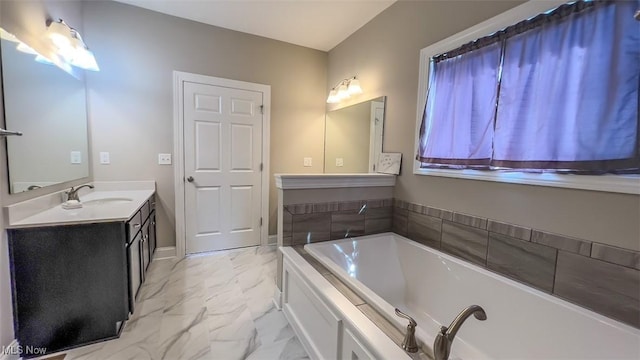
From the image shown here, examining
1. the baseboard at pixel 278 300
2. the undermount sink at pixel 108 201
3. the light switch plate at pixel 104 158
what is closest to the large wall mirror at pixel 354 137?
the baseboard at pixel 278 300

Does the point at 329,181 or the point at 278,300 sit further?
the point at 329,181

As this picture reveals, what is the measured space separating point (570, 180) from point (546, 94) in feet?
1.46

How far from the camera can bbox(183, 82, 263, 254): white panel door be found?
2.84 metres

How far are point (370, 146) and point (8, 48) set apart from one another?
2.54 m

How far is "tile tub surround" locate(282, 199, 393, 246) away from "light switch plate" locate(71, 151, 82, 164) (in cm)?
177

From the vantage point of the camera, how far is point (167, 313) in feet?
6.16

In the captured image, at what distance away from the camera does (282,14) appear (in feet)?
8.46

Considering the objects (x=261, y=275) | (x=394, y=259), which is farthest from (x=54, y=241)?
(x=394, y=259)

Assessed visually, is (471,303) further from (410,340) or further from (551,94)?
(551,94)

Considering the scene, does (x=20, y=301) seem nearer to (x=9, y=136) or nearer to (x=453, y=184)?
(x=9, y=136)

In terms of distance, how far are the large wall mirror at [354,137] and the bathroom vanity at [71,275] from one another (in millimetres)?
2037

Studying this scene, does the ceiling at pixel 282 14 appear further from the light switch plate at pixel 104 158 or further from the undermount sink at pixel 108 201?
the undermount sink at pixel 108 201

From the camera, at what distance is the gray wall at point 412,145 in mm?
1176

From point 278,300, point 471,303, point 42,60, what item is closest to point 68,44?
point 42,60
